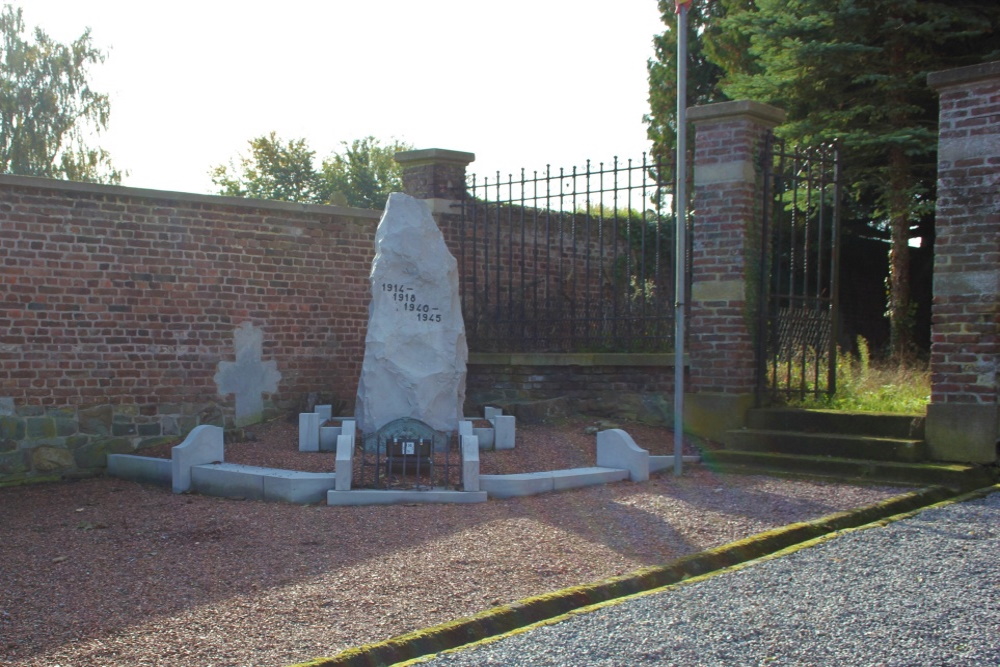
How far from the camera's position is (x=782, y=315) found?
9680 millimetres

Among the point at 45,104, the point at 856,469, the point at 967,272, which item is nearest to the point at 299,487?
the point at 856,469

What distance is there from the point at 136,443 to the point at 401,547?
4.82m

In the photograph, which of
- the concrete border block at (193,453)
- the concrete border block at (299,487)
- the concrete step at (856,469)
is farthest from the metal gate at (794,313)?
the concrete border block at (193,453)

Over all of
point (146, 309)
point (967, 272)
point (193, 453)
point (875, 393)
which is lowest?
point (193, 453)

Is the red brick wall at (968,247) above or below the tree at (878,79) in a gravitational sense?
below

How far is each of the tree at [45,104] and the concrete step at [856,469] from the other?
84.2 feet

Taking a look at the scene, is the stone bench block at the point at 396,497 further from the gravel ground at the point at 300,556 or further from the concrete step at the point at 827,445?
the concrete step at the point at 827,445

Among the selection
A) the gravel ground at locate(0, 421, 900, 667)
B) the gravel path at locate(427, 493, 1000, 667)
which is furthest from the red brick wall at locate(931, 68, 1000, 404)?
the gravel path at locate(427, 493, 1000, 667)

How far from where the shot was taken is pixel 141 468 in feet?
28.7

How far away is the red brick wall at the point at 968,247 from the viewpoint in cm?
775

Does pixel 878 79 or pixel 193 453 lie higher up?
pixel 878 79

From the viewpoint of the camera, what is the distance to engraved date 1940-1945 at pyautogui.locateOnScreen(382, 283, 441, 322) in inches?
353

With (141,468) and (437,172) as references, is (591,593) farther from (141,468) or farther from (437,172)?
(437,172)

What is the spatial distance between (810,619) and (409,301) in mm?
5405
